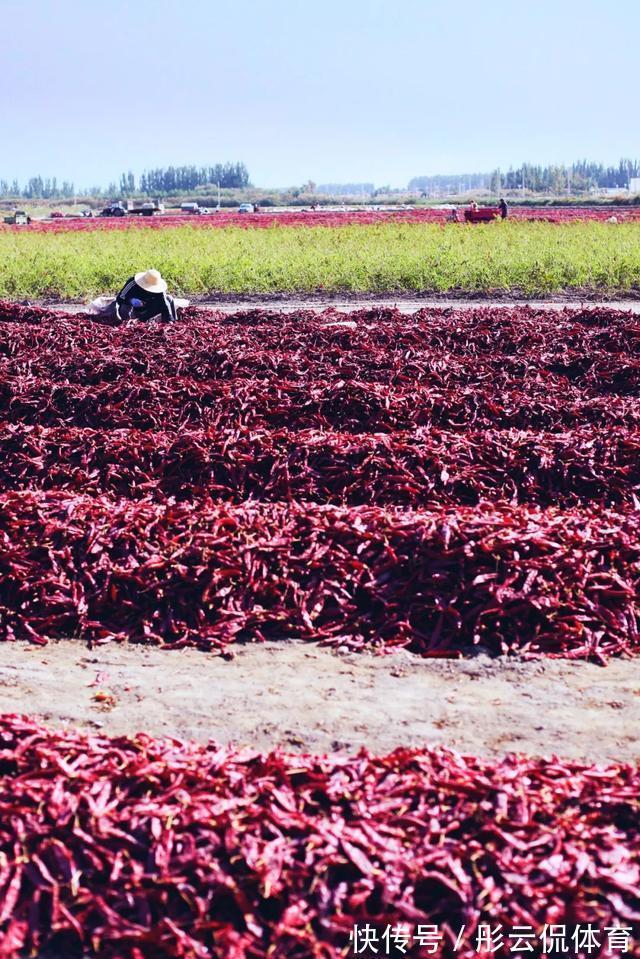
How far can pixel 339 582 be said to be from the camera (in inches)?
258

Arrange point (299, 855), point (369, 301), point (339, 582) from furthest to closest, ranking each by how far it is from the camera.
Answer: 1. point (369, 301)
2. point (339, 582)
3. point (299, 855)

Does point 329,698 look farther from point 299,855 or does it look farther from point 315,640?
point 299,855

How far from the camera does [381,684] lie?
18.8ft

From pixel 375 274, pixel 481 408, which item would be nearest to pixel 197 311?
pixel 375 274

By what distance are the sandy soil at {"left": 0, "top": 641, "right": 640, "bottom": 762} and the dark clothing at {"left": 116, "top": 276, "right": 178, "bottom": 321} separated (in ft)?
35.0

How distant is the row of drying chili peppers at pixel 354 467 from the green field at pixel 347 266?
1471 centimetres

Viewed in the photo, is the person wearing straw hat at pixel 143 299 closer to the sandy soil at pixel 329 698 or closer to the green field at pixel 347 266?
the green field at pixel 347 266

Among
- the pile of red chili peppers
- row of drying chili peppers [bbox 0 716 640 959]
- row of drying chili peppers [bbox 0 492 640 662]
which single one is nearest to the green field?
the pile of red chili peppers

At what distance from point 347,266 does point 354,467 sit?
658 inches

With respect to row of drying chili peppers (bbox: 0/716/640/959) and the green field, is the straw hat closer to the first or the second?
the green field

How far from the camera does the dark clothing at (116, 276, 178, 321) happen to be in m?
16.3

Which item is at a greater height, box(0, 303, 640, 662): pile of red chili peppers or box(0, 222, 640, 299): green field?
box(0, 222, 640, 299): green field

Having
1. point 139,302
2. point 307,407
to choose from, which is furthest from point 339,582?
point 139,302

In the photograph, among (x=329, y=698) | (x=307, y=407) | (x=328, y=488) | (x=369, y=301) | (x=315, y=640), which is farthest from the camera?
(x=369, y=301)
